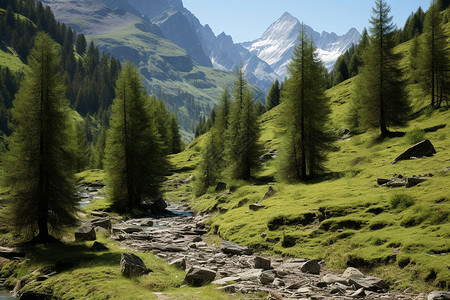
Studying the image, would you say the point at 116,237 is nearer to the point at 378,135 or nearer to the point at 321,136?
the point at 321,136

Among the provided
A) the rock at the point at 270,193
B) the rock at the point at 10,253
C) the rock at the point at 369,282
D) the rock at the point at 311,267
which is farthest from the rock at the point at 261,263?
the rock at the point at 270,193

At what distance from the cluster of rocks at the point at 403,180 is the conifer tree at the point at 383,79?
26.1 meters

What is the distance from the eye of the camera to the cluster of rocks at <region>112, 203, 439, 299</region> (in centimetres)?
1427

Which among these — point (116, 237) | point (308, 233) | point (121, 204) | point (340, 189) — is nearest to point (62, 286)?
point (116, 237)

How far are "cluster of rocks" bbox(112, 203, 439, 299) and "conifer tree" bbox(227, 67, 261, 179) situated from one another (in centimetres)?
2851

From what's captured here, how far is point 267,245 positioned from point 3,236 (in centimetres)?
2095

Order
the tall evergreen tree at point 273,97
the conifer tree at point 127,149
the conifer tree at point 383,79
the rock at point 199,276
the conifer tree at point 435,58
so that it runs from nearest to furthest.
→ the rock at point 199,276 → the conifer tree at point 127,149 → the conifer tree at point 383,79 → the conifer tree at point 435,58 → the tall evergreen tree at point 273,97

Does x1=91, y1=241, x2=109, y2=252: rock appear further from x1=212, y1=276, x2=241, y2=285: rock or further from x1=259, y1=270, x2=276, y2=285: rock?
x1=259, y1=270, x2=276, y2=285: rock

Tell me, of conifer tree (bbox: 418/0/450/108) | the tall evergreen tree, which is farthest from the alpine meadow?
the tall evergreen tree

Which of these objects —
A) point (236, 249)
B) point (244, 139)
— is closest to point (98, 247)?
point (236, 249)

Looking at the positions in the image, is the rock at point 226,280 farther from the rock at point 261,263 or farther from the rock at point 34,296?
the rock at point 34,296

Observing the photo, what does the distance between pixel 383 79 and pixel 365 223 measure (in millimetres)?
36942

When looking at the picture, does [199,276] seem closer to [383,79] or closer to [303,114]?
[303,114]

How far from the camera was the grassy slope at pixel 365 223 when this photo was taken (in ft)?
51.2
